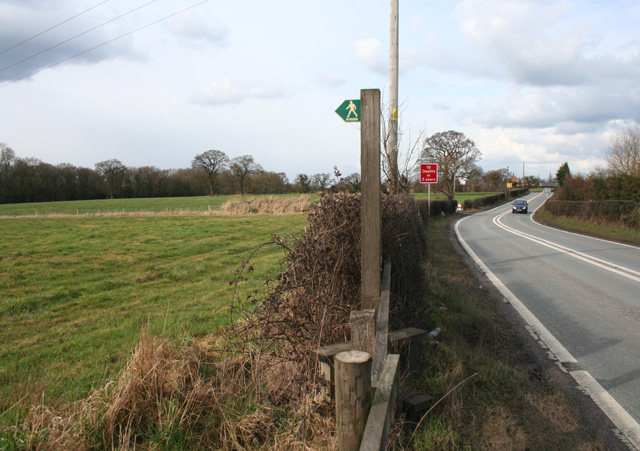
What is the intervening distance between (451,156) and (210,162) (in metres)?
51.4

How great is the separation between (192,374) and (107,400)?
648 millimetres

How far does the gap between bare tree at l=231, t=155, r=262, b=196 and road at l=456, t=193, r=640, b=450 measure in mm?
76039

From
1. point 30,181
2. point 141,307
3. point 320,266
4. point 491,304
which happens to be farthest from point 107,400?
point 30,181

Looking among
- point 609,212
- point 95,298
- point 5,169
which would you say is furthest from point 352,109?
point 5,169

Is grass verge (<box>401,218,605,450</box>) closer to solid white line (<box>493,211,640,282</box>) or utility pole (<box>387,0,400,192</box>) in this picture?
utility pole (<box>387,0,400,192</box>)

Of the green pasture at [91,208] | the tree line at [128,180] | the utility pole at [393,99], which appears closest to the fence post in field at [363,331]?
the utility pole at [393,99]

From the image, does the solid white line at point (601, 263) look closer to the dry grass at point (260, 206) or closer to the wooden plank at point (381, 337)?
the wooden plank at point (381, 337)

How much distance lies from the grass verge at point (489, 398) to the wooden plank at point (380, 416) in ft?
3.55

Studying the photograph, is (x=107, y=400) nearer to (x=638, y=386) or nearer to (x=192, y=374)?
(x=192, y=374)

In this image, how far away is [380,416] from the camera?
72.1 inches

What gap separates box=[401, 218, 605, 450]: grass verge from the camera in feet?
10.2

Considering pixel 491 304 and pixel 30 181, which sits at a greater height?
pixel 30 181

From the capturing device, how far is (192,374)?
357 cm

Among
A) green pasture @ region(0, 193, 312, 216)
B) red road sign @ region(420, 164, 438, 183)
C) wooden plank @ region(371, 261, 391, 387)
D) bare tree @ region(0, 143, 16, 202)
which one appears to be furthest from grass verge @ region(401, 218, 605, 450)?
bare tree @ region(0, 143, 16, 202)
